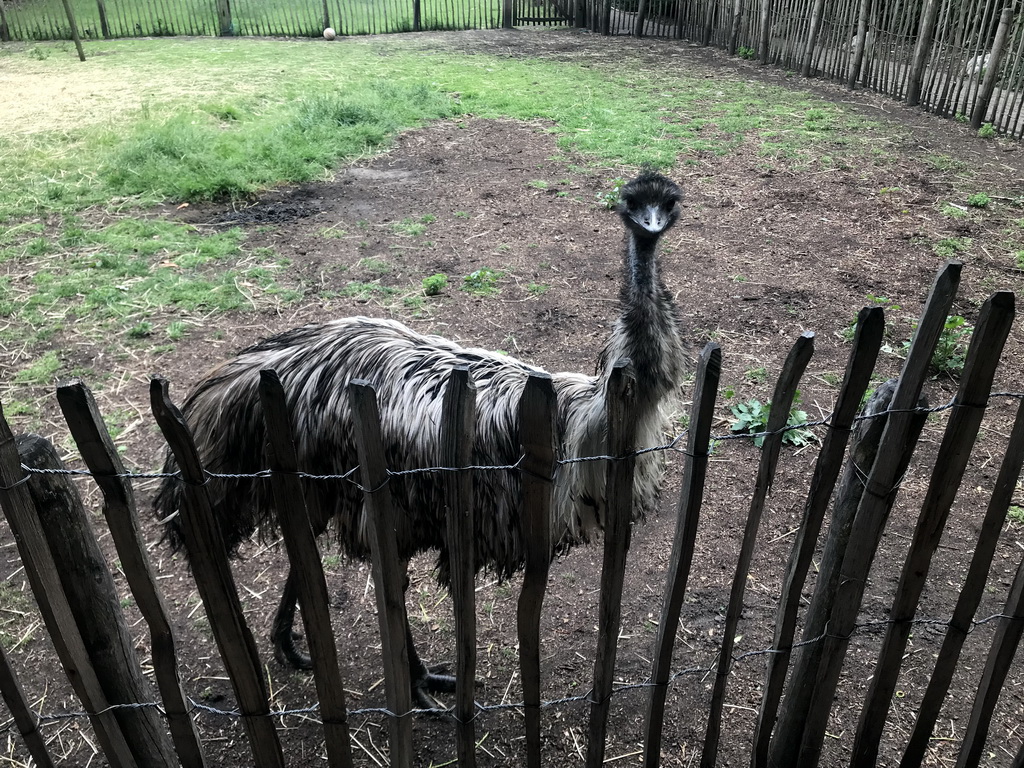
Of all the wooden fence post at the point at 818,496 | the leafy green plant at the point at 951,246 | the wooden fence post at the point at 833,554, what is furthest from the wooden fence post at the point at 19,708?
the leafy green plant at the point at 951,246

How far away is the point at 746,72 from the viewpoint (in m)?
13.4

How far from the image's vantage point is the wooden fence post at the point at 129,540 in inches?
71.3

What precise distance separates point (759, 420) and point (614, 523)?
2927 mm

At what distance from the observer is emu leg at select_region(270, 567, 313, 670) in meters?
3.35

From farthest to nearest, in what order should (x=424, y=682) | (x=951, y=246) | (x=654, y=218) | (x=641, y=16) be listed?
(x=641, y=16), (x=951, y=246), (x=424, y=682), (x=654, y=218)

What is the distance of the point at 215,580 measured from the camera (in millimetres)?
2090

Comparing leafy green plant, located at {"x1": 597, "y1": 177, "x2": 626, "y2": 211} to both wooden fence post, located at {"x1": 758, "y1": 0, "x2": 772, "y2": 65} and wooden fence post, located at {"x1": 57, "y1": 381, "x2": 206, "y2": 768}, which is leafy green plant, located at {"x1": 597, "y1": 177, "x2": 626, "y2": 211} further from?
wooden fence post, located at {"x1": 758, "y1": 0, "x2": 772, "y2": 65}

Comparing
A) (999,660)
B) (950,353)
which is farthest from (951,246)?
(999,660)

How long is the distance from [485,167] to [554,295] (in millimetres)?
3368

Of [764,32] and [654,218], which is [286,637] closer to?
[654,218]

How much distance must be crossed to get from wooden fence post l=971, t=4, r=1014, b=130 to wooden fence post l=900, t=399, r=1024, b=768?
908 centimetres

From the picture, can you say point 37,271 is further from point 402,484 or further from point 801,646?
point 801,646

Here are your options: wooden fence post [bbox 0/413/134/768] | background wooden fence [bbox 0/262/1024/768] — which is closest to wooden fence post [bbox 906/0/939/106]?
background wooden fence [bbox 0/262/1024/768]

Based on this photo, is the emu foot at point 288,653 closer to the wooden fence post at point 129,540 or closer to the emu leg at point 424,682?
the emu leg at point 424,682
